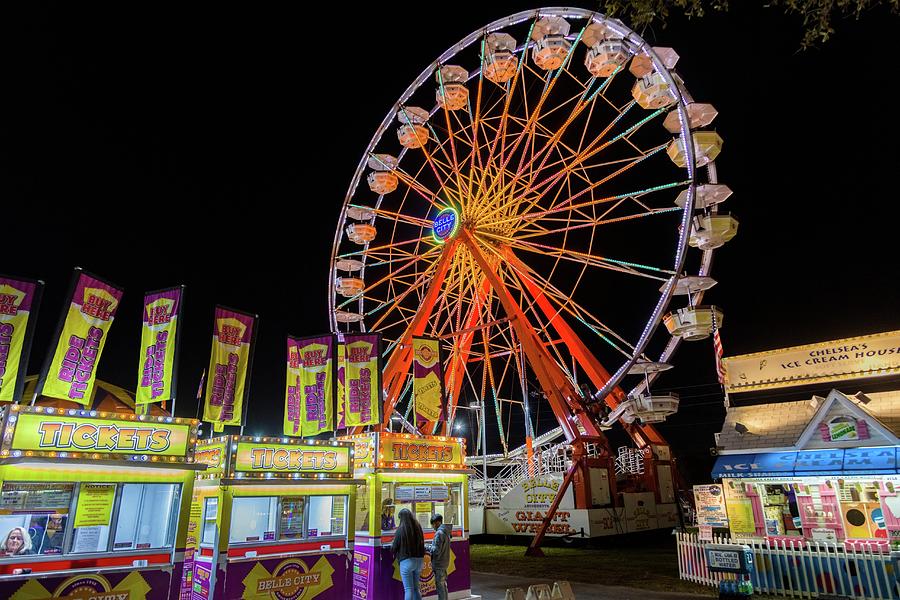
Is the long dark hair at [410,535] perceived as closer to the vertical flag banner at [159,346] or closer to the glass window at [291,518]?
the glass window at [291,518]

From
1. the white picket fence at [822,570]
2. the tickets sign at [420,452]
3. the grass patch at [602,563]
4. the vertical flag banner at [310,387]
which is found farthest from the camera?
the grass patch at [602,563]

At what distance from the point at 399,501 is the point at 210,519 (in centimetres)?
330

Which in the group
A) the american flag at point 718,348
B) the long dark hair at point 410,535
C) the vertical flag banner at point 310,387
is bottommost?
the long dark hair at point 410,535

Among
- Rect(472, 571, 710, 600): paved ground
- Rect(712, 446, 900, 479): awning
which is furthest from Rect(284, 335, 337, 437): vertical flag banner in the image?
Rect(712, 446, 900, 479): awning

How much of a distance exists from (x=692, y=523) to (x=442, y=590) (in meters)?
16.4

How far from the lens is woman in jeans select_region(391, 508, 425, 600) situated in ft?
27.0

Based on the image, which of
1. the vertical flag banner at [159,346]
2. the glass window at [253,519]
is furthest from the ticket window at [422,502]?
the vertical flag banner at [159,346]

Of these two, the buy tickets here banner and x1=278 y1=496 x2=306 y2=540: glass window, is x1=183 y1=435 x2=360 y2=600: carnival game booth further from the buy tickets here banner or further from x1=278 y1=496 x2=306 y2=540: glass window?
the buy tickets here banner

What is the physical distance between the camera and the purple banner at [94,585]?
6352mm

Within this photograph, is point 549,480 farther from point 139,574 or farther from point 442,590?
point 139,574

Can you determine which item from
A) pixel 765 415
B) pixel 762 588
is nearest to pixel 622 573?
pixel 762 588

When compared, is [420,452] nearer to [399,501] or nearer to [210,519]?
[399,501]

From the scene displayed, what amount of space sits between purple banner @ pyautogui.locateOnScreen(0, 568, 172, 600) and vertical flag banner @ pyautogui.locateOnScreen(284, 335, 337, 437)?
11.8ft

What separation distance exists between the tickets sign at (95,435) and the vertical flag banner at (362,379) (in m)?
3.43
